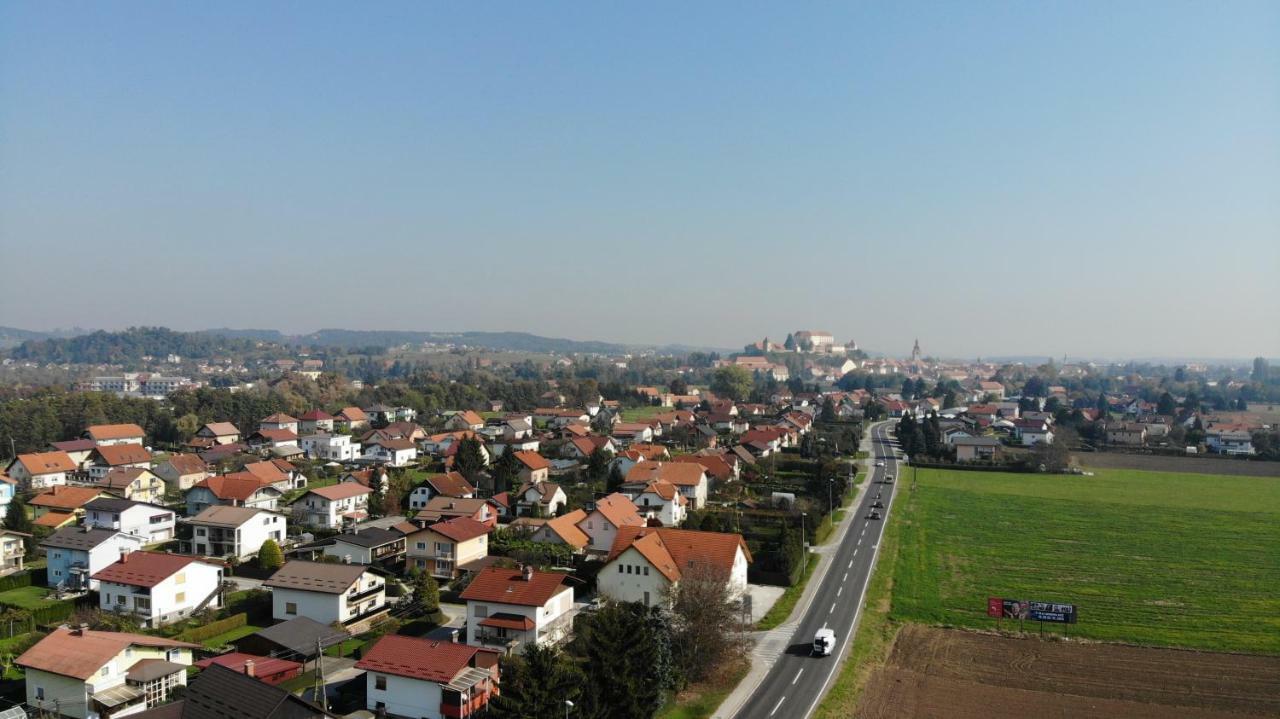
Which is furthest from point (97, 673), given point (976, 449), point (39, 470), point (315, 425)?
point (976, 449)

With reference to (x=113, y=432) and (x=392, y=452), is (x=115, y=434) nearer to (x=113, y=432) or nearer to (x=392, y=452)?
(x=113, y=432)

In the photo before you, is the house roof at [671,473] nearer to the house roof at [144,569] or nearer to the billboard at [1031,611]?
the billboard at [1031,611]

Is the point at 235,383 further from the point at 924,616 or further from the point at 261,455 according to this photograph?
the point at 924,616

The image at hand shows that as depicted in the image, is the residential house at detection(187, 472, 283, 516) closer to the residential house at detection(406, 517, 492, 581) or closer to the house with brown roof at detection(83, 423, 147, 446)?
the residential house at detection(406, 517, 492, 581)

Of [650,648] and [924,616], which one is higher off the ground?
[650,648]

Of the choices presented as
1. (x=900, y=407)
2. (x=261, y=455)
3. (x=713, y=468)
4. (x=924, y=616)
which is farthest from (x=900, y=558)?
(x=900, y=407)

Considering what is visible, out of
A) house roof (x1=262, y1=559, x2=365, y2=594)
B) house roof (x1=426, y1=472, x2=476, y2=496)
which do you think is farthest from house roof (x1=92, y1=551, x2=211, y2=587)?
house roof (x1=426, y1=472, x2=476, y2=496)

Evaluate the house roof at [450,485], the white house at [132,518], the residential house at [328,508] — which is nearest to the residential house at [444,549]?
the residential house at [328,508]
